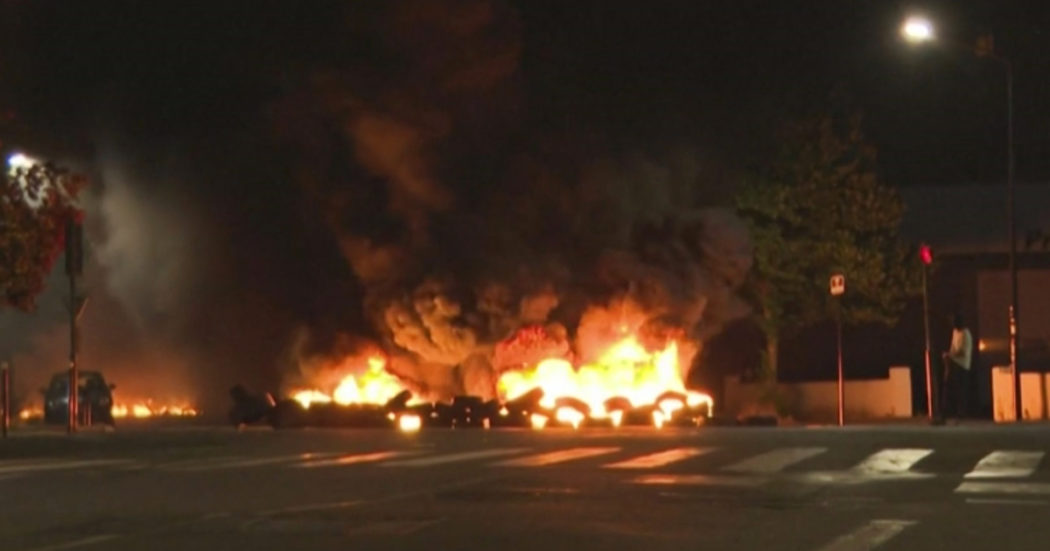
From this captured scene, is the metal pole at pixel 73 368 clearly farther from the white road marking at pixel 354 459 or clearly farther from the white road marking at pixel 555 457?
the white road marking at pixel 555 457

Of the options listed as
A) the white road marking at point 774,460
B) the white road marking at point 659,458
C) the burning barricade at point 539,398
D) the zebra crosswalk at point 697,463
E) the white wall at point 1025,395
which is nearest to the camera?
the zebra crosswalk at point 697,463

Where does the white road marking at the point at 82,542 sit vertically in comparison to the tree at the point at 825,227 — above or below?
below

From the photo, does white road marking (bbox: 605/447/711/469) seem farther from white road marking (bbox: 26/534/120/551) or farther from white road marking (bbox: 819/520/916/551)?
white road marking (bbox: 26/534/120/551)

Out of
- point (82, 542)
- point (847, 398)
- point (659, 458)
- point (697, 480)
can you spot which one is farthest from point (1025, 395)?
point (82, 542)

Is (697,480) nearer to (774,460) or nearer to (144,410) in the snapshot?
(774,460)

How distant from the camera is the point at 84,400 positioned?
34906mm

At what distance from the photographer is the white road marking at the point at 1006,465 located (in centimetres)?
1602

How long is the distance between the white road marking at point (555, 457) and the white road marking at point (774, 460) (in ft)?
6.81

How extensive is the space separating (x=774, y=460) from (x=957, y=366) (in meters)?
9.60

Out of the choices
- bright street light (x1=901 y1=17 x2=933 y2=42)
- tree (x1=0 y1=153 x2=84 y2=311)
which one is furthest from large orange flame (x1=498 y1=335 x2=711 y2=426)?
tree (x1=0 y1=153 x2=84 y2=311)

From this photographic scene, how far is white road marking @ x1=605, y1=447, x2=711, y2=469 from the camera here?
58.2 feet

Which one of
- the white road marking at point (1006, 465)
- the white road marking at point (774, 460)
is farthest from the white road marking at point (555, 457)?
the white road marking at point (1006, 465)

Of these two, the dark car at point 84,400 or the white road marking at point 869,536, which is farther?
the dark car at point 84,400

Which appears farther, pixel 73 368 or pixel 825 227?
pixel 825 227
